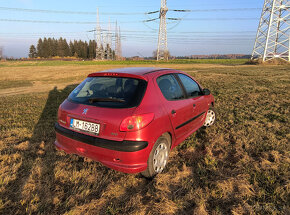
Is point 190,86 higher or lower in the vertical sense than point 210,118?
higher

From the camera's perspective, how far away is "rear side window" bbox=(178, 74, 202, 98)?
3.40m

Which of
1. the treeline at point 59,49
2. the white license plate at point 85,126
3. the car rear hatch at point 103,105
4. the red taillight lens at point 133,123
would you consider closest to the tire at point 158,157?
the red taillight lens at point 133,123

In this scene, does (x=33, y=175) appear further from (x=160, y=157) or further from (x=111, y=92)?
(x=160, y=157)

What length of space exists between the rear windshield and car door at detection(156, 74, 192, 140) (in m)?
0.43

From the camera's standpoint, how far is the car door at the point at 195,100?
3.38 metres

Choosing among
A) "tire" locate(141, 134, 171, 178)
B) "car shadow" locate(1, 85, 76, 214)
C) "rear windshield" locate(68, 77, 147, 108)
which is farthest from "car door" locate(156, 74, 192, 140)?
"car shadow" locate(1, 85, 76, 214)

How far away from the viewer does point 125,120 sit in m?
2.20

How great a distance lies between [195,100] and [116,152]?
190 centimetres

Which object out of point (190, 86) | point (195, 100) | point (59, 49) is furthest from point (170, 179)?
point (59, 49)

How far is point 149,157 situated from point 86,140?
84 centimetres

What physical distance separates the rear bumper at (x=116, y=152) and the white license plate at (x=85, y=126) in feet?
0.26

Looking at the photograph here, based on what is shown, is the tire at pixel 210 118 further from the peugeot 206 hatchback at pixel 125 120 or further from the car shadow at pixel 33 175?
the car shadow at pixel 33 175

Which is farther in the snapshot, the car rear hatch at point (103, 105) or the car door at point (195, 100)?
the car door at point (195, 100)

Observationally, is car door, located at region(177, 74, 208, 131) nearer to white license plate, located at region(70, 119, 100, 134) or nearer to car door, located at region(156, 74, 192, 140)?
car door, located at region(156, 74, 192, 140)
